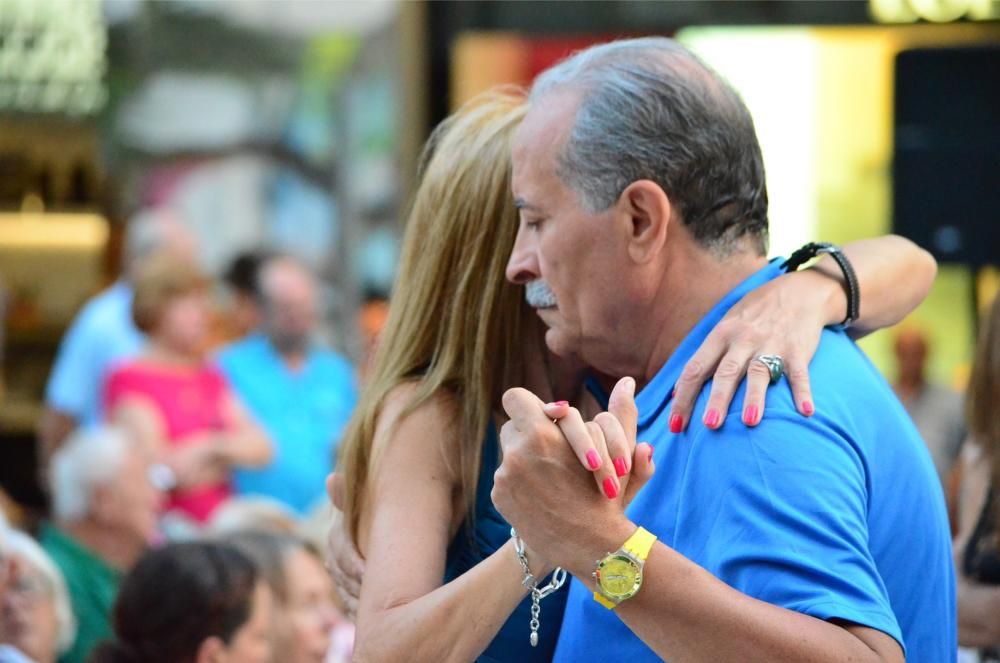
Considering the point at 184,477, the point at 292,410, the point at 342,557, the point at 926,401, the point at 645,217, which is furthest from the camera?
the point at 926,401

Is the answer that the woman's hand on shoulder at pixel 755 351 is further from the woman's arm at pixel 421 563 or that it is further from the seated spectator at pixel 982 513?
the seated spectator at pixel 982 513

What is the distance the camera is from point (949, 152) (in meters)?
7.09

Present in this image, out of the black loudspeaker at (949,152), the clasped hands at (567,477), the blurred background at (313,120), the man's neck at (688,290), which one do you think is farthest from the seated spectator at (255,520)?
the black loudspeaker at (949,152)

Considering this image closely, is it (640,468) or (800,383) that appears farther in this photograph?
(800,383)

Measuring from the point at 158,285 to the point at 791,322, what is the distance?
461 centimetres

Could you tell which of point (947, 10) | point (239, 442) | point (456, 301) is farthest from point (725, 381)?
point (947, 10)

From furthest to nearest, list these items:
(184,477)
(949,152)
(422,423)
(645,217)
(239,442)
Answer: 1. (949,152)
2. (239,442)
3. (184,477)
4. (422,423)
5. (645,217)

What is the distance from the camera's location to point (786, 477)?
5.50ft

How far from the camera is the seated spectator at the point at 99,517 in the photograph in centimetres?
459

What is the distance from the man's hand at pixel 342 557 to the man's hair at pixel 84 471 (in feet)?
8.54

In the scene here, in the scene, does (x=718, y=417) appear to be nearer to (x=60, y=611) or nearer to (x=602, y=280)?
(x=602, y=280)

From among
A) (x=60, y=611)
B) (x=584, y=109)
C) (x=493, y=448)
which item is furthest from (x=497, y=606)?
(x=60, y=611)

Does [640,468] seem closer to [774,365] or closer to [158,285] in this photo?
[774,365]

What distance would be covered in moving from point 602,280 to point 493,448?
37cm
